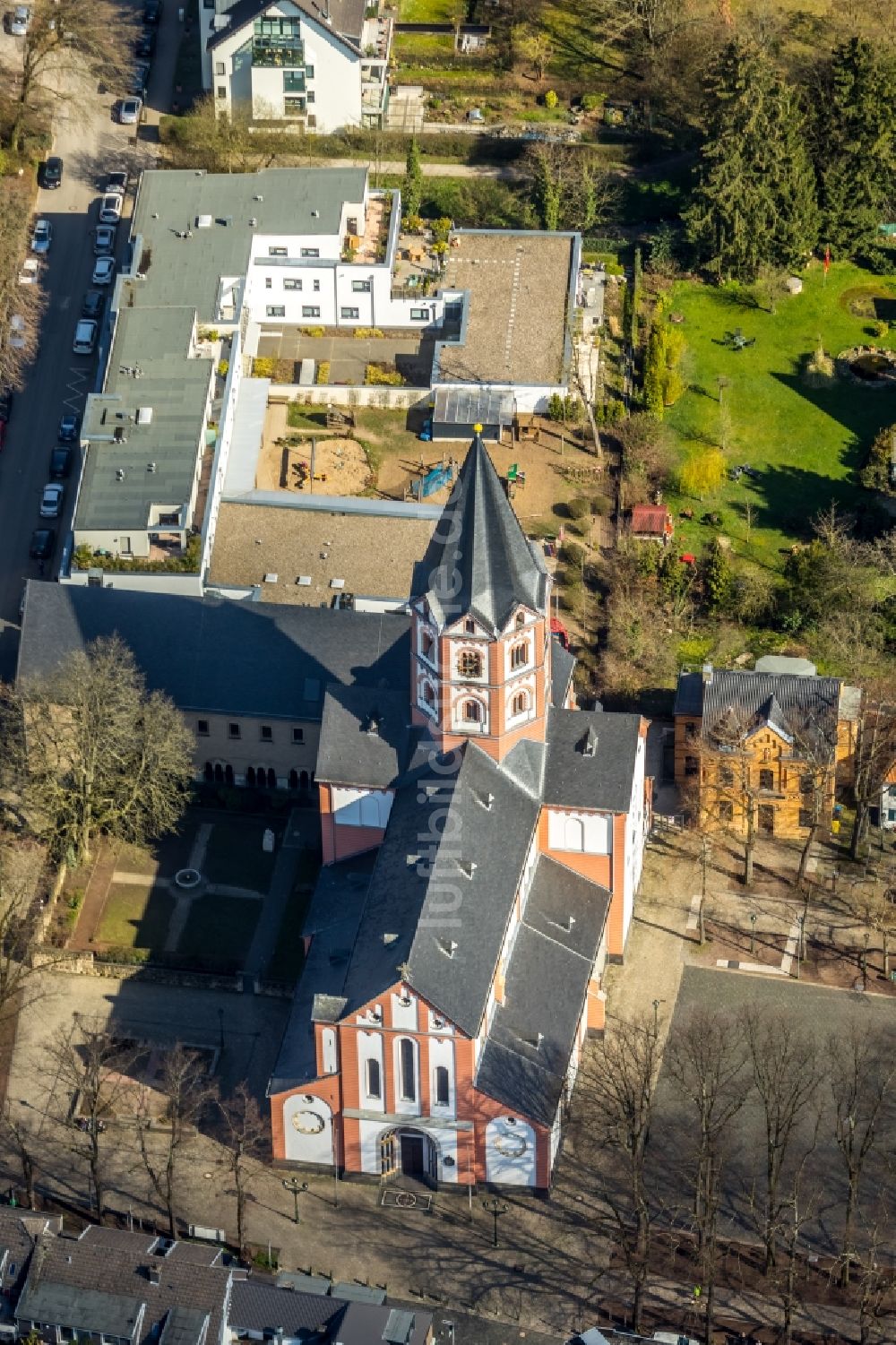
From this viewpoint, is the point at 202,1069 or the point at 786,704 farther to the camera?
the point at 786,704

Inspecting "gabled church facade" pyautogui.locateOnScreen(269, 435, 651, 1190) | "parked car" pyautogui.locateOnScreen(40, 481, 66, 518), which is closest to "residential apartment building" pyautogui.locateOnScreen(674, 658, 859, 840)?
"gabled church facade" pyautogui.locateOnScreen(269, 435, 651, 1190)

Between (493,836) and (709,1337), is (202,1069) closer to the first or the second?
(493,836)

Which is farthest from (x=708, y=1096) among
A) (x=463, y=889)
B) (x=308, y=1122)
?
(x=308, y=1122)

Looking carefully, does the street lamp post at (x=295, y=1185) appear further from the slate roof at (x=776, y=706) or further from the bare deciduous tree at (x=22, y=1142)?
the slate roof at (x=776, y=706)

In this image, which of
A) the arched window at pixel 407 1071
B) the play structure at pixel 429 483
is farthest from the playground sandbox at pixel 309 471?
the arched window at pixel 407 1071

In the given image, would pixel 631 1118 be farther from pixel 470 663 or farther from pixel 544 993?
pixel 470 663

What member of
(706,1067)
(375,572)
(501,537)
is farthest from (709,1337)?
(375,572)
